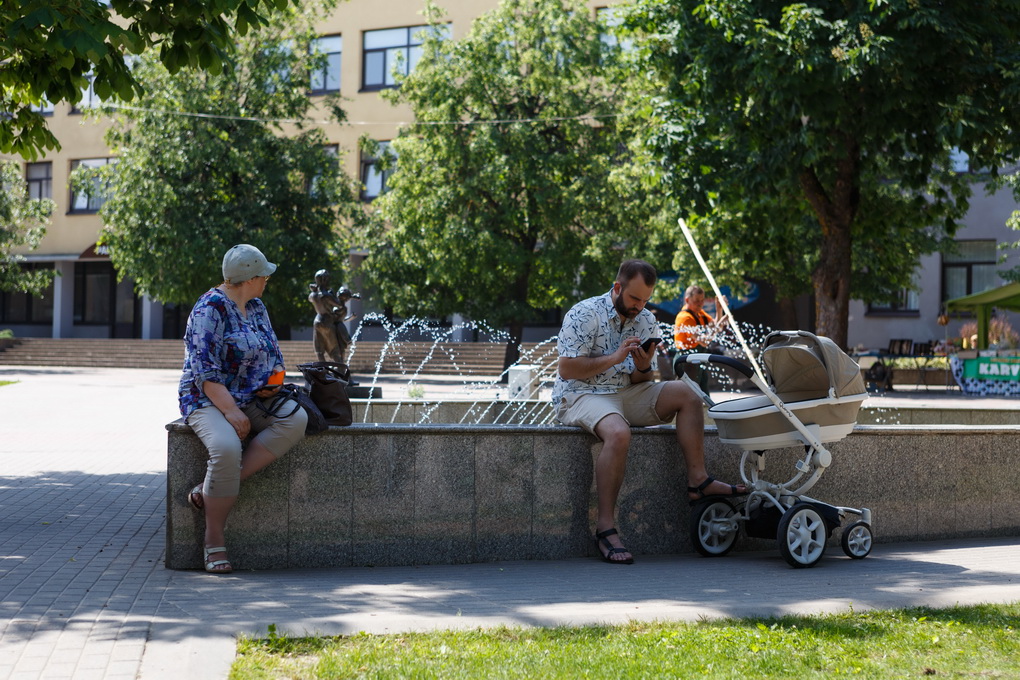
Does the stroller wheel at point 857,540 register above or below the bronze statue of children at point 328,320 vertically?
below

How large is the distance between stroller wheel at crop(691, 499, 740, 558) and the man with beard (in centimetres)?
10

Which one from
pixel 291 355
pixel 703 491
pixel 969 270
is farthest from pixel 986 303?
pixel 703 491

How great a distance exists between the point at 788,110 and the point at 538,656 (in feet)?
44.7

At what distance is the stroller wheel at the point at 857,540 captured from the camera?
7191 mm

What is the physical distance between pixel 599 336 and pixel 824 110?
34.8 ft

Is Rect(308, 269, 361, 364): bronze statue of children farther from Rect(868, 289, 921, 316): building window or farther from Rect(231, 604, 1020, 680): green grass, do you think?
Rect(868, 289, 921, 316): building window

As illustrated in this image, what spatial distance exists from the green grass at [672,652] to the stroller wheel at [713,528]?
6.19 ft

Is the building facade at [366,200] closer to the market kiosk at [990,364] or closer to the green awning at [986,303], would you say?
the green awning at [986,303]

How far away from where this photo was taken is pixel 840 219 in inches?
719

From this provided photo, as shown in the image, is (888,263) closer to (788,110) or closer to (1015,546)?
(788,110)

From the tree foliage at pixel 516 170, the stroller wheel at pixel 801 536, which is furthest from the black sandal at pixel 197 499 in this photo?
the tree foliage at pixel 516 170

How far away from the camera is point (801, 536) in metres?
6.86

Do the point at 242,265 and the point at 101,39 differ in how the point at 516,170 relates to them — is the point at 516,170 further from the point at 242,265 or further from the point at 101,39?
the point at 242,265

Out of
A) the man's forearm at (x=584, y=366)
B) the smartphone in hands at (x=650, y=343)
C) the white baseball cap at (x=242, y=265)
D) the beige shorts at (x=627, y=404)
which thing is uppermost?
the white baseball cap at (x=242, y=265)
